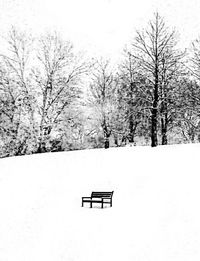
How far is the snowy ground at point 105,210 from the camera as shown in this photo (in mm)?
11859

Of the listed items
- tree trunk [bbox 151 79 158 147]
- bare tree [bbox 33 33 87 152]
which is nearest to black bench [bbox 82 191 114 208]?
tree trunk [bbox 151 79 158 147]

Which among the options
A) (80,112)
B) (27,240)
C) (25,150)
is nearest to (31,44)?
(80,112)

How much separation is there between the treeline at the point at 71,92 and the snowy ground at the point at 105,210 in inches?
260

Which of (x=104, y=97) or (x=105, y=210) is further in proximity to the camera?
(x=104, y=97)

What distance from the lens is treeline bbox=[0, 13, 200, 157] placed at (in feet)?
105

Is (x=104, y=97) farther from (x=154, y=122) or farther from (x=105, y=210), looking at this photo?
(x=105, y=210)

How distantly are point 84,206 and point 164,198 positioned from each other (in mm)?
3970

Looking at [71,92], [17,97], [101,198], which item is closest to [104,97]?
[71,92]

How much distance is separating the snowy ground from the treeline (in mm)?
6608

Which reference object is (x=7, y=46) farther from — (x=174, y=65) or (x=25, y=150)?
(x=174, y=65)

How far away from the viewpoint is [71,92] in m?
34.1

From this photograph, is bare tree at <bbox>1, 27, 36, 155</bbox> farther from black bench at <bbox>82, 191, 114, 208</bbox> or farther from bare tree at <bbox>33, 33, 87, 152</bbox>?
black bench at <bbox>82, 191, 114, 208</bbox>

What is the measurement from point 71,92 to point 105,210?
1949 cm

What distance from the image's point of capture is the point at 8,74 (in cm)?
3312
